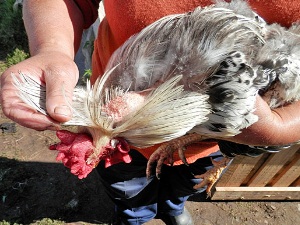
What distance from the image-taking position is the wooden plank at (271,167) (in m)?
2.40

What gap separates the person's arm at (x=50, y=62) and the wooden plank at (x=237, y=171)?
4.71 feet

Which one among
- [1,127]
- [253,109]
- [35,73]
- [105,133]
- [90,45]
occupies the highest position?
[253,109]

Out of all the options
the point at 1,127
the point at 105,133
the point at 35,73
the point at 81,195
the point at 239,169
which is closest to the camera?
the point at 35,73

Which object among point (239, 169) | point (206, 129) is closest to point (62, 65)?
point (206, 129)

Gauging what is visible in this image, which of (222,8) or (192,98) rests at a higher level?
(222,8)

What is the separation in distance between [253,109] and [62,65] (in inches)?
25.5

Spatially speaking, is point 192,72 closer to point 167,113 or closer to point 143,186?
point 167,113

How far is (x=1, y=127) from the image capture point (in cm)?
311

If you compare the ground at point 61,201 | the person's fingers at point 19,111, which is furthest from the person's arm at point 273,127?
the ground at point 61,201

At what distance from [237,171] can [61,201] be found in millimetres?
1300

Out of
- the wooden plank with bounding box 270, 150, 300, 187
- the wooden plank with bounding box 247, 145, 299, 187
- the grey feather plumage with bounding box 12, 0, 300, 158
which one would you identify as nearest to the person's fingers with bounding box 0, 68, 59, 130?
the grey feather plumage with bounding box 12, 0, 300, 158

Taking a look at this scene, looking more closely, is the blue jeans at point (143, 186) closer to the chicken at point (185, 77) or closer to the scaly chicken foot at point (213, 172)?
the scaly chicken foot at point (213, 172)

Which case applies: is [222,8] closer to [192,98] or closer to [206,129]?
[192,98]

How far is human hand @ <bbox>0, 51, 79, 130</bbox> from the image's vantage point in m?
1.06
